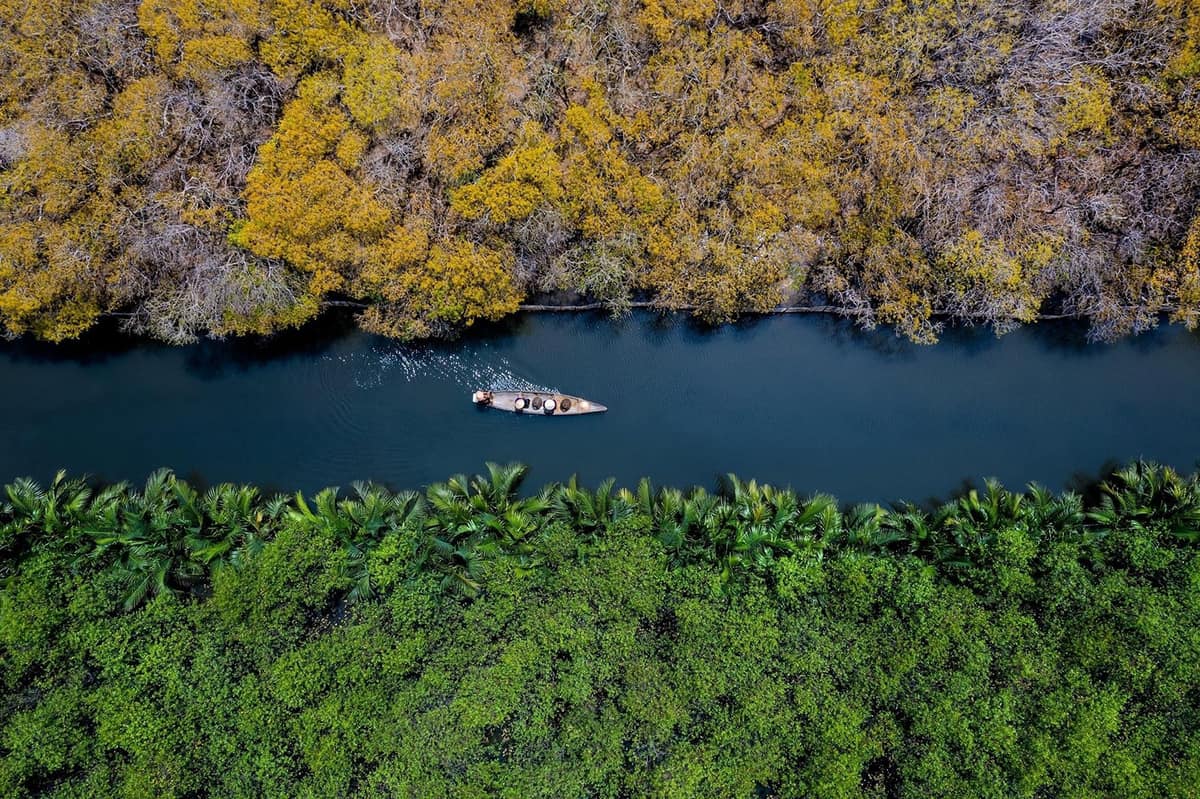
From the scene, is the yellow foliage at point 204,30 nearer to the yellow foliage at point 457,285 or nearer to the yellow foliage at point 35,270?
the yellow foliage at point 35,270

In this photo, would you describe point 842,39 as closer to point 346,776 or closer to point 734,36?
point 734,36

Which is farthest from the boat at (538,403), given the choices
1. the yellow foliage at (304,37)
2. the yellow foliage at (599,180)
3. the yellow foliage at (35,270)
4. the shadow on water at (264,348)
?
the yellow foliage at (35,270)

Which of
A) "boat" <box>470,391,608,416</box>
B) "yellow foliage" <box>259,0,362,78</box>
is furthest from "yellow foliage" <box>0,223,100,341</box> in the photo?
"boat" <box>470,391,608,416</box>

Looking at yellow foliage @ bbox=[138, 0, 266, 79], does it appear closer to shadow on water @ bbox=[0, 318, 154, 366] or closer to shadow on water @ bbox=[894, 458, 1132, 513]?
shadow on water @ bbox=[0, 318, 154, 366]

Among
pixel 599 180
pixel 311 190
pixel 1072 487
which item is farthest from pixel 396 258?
pixel 1072 487

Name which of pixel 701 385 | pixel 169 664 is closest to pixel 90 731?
pixel 169 664

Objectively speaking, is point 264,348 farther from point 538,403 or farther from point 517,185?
point 517,185

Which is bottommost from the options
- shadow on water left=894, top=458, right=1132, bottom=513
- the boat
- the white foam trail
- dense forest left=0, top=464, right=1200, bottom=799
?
dense forest left=0, top=464, right=1200, bottom=799
